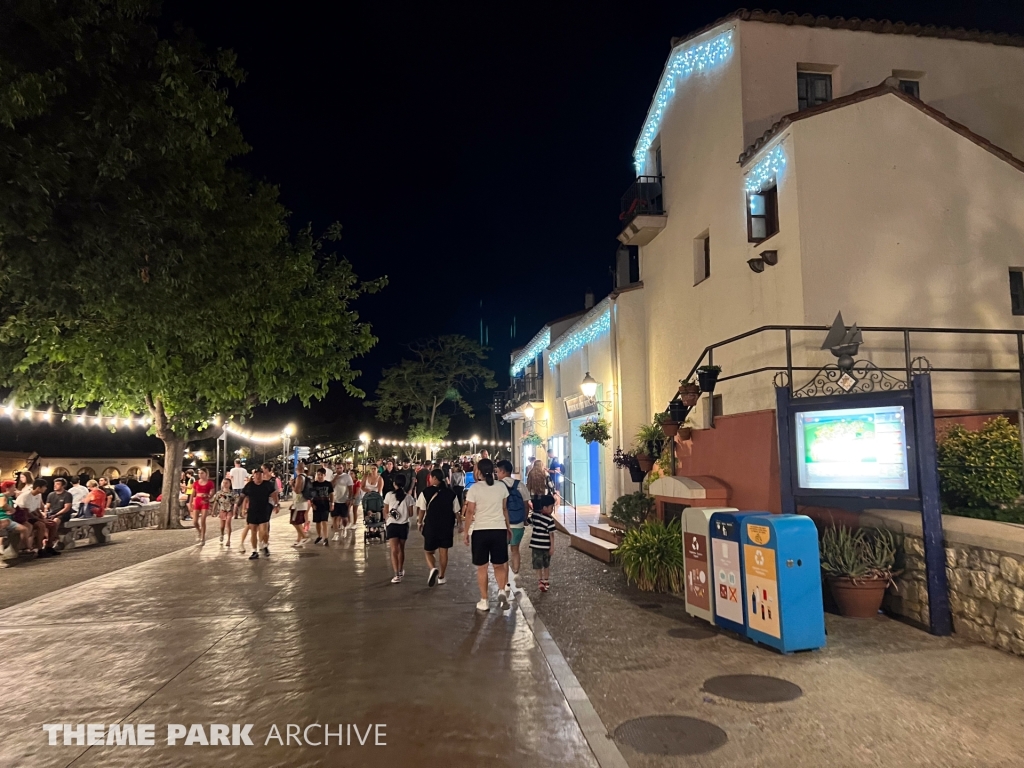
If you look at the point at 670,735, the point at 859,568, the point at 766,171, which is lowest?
the point at 670,735

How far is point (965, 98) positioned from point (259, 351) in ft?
49.5

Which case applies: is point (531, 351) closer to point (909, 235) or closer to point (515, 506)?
point (909, 235)

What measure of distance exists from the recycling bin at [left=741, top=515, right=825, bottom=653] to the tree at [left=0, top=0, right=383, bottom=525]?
27.6 ft

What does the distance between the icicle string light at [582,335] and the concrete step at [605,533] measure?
5.54 metres

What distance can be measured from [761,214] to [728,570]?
6674 millimetres

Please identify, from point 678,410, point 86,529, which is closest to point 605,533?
point 678,410

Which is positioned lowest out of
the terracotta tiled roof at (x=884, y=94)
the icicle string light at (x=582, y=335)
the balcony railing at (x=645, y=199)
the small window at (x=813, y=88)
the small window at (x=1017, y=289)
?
the small window at (x=1017, y=289)

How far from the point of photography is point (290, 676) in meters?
5.71

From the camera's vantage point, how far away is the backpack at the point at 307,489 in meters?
14.6

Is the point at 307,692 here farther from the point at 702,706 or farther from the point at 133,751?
the point at 702,706

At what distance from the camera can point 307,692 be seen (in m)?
5.32

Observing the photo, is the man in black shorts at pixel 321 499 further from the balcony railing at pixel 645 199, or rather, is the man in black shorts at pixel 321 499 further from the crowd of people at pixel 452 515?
the balcony railing at pixel 645 199

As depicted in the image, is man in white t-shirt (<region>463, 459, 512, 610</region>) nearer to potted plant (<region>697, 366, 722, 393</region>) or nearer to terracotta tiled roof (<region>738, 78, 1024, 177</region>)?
potted plant (<region>697, 366, 722, 393</region>)

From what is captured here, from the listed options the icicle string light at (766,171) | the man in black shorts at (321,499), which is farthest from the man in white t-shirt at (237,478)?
the icicle string light at (766,171)
